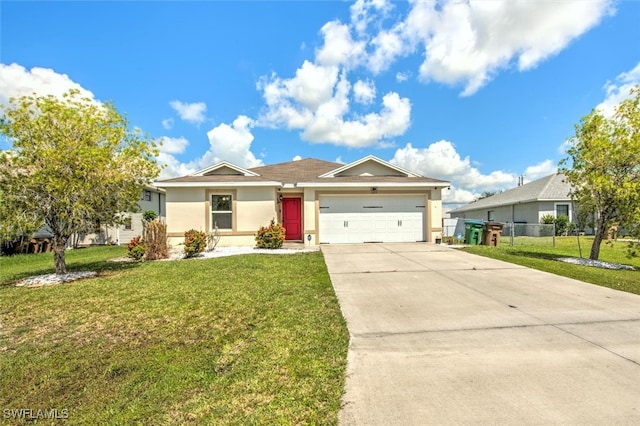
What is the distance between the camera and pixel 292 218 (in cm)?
1573

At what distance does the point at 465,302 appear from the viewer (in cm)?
535

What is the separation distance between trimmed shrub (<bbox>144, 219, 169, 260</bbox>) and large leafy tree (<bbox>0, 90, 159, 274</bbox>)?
2944 mm

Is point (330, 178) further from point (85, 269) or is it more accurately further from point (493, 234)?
point (85, 269)

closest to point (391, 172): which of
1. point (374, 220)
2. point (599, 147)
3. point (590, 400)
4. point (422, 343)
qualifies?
point (374, 220)

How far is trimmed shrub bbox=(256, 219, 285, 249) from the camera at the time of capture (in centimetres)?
1262

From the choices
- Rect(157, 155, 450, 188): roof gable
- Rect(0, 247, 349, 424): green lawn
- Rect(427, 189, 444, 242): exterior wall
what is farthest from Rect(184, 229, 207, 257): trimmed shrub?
Rect(427, 189, 444, 242): exterior wall

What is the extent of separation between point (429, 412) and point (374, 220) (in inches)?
473

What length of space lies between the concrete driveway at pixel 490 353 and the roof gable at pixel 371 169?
903 centimetres

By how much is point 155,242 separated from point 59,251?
10.4ft

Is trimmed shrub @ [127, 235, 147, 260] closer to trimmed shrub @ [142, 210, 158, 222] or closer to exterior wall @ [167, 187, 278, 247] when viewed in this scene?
exterior wall @ [167, 187, 278, 247]

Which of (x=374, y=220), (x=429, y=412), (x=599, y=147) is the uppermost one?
(x=599, y=147)

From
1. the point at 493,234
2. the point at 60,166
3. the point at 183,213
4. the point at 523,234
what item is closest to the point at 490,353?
the point at 60,166

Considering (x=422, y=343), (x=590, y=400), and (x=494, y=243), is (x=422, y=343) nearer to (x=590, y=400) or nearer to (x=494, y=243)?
(x=590, y=400)

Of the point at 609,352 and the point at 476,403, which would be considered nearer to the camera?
the point at 476,403
